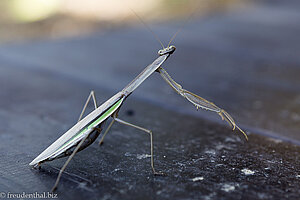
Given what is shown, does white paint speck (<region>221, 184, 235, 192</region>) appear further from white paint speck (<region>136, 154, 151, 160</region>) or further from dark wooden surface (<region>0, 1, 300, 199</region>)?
white paint speck (<region>136, 154, 151, 160</region>)

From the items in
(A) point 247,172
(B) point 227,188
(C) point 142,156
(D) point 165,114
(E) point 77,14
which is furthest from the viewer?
(E) point 77,14

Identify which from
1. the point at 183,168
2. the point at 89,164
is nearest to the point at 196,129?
the point at 183,168

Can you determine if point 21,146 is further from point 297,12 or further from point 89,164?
point 297,12

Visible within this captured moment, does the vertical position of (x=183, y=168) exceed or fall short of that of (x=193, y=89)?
it falls short

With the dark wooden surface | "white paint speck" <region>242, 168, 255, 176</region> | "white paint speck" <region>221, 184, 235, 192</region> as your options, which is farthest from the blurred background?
"white paint speck" <region>221, 184, 235, 192</region>

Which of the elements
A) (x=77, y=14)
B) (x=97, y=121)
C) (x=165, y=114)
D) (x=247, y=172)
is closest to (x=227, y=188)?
(x=247, y=172)

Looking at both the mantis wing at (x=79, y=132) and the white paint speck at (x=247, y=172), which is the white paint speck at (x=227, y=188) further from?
the mantis wing at (x=79, y=132)

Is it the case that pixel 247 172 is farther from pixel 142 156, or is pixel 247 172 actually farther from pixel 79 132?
pixel 79 132
